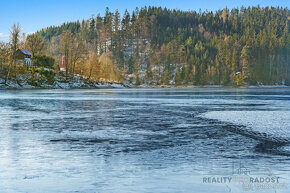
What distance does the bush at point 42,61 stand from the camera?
9619 centimetres

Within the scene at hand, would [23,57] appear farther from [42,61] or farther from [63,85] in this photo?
[63,85]

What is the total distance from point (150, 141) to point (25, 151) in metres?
3.82

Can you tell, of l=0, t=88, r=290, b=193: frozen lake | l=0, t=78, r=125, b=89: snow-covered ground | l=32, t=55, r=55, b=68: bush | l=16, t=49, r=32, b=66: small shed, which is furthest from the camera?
l=32, t=55, r=55, b=68: bush

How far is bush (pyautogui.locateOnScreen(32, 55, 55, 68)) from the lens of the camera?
3787 inches

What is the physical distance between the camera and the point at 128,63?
19838cm

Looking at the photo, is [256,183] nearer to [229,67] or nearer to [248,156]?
[248,156]

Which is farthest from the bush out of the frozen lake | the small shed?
the frozen lake

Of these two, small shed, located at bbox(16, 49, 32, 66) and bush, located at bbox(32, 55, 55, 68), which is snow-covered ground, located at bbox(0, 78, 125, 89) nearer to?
bush, located at bbox(32, 55, 55, 68)

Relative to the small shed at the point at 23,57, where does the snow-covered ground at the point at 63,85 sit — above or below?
below

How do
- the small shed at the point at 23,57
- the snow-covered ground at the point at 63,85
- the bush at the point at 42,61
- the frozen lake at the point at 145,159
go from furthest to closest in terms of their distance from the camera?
the bush at the point at 42,61
the small shed at the point at 23,57
the snow-covered ground at the point at 63,85
the frozen lake at the point at 145,159

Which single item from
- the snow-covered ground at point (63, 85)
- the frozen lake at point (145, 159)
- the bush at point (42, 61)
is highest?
the bush at point (42, 61)

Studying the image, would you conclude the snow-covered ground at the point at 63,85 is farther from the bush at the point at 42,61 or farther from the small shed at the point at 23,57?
the small shed at the point at 23,57

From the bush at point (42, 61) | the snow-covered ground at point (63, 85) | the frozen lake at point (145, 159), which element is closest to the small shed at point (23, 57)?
the bush at point (42, 61)

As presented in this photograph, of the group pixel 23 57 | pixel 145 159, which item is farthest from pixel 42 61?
pixel 145 159
